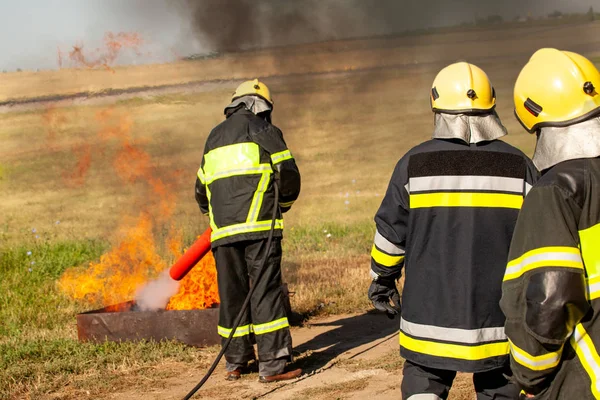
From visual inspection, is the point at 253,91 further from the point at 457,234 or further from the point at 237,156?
the point at 457,234

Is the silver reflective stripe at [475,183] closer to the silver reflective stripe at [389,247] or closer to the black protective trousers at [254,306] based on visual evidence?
the silver reflective stripe at [389,247]

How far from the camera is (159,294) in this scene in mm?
7176

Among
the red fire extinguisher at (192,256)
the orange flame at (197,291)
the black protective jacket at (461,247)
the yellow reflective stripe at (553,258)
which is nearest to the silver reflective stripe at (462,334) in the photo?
the black protective jacket at (461,247)

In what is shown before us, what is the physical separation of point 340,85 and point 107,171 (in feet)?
29.3

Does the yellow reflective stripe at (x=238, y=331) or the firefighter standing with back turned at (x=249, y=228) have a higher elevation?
the firefighter standing with back turned at (x=249, y=228)

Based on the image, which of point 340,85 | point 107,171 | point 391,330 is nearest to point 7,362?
point 391,330

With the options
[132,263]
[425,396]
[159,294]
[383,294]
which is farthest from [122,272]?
[425,396]

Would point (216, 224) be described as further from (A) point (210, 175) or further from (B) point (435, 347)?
(B) point (435, 347)

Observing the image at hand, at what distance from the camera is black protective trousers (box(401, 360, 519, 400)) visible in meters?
3.53

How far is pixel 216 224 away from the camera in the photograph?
5852 mm

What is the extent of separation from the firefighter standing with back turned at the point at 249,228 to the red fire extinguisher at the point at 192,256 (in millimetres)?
417

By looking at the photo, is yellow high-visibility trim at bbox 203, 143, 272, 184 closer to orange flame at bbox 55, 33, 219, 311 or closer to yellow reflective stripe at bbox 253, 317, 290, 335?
yellow reflective stripe at bbox 253, 317, 290, 335

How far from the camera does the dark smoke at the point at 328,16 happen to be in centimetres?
1317

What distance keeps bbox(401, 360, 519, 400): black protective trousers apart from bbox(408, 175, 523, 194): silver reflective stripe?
777 mm
